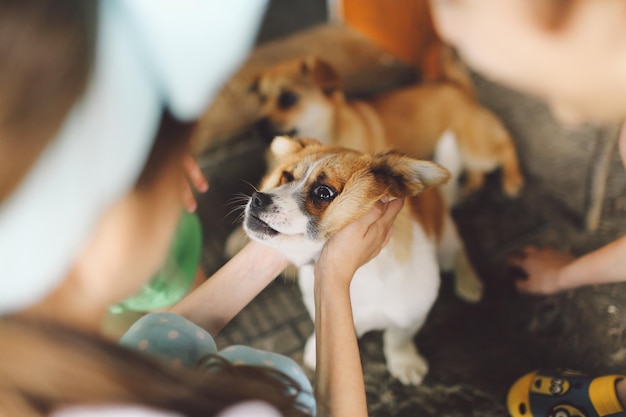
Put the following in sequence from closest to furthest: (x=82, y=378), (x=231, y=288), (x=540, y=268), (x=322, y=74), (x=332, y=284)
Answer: (x=82, y=378), (x=332, y=284), (x=231, y=288), (x=540, y=268), (x=322, y=74)

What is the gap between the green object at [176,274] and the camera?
0.84 m

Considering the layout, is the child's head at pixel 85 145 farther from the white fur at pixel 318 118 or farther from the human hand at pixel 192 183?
the white fur at pixel 318 118

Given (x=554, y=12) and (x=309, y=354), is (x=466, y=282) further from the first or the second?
(x=554, y=12)

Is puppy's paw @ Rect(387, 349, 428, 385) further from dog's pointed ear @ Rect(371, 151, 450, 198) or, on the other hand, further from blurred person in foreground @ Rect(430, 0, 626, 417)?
dog's pointed ear @ Rect(371, 151, 450, 198)

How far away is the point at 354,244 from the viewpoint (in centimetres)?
70

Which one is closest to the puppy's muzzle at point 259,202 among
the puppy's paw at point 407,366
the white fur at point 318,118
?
the puppy's paw at point 407,366

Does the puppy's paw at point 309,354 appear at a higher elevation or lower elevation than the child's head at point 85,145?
lower

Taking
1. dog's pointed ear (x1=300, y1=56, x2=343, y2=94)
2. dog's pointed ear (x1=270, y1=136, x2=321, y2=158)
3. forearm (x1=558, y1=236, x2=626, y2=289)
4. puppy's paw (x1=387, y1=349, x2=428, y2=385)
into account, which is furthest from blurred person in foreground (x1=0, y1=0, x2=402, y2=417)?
dog's pointed ear (x1=300, y1=56, x2=343, y2=94)

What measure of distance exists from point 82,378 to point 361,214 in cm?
43

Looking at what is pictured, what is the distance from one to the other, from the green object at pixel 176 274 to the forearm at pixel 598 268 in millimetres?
737

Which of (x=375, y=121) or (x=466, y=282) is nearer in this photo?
(x=466, y=282)

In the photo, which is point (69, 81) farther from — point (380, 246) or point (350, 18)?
point (350, 18)

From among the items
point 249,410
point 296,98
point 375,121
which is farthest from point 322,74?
point 249,410

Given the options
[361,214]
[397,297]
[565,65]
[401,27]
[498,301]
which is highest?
[565,65]
